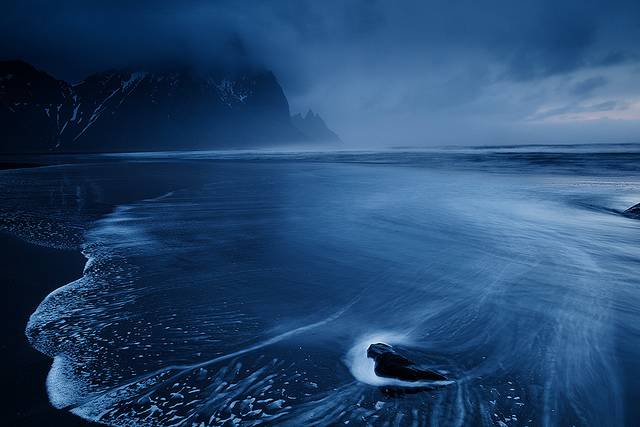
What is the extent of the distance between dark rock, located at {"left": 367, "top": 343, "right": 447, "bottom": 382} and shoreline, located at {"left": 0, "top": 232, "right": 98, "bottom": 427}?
10.0ft

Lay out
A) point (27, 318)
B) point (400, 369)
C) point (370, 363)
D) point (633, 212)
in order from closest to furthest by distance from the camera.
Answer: point (400, 369) < point (370, 363) < point (27, 318) < point (633, 212)

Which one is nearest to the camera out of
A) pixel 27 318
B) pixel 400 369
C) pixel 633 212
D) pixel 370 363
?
pixel 400 369

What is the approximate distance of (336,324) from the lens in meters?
5.63

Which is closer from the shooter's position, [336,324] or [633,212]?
[336,324]

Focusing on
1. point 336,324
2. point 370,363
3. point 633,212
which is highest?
point 370,363

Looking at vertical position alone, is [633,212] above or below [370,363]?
below

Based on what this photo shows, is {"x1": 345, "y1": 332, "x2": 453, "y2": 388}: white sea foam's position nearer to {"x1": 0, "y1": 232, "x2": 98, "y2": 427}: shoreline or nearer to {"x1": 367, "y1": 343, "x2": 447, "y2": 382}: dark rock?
{"x1": 367, "y1": 343, "x2": 447, "y2": 382}: dark rock

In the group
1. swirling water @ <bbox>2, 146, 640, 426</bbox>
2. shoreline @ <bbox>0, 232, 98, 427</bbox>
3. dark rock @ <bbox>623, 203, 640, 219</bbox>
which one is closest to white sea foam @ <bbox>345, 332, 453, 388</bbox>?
swirling water @ <bbox>2, 146, 640, 426</bbox>

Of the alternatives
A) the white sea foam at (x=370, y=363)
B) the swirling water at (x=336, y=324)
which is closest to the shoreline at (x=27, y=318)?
the swirling water at (x=336, y=324)

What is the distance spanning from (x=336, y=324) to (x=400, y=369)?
5.19ft

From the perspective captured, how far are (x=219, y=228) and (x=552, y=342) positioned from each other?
31.8ft

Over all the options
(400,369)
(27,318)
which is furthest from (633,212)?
(27,318)

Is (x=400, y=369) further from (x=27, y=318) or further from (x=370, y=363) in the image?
(x=27, y=318)

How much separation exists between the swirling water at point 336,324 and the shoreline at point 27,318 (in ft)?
0.47
